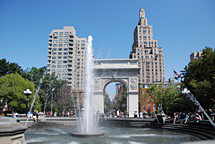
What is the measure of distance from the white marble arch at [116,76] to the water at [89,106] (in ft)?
94.9

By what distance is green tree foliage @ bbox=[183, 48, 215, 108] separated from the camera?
16.6 meters

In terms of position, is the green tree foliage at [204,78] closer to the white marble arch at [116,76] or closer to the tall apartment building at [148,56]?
the white marble arch at [116,76]

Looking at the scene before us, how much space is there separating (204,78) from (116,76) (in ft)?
102

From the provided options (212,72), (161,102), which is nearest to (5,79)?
(161,102)

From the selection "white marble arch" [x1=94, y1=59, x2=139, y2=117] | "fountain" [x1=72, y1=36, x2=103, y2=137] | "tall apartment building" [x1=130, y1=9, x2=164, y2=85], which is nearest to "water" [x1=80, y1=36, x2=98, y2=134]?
"fountain" [x1=72, y1=36, x2=103, y2=137]

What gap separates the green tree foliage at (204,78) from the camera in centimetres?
1658

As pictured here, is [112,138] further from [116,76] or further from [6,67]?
[6,67]

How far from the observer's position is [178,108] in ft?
76.7

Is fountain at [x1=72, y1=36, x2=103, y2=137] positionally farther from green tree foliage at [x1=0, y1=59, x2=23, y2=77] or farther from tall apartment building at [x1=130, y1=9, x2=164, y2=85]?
tall apartment building at [x1=130, y1=9, x2=164, y2=85]

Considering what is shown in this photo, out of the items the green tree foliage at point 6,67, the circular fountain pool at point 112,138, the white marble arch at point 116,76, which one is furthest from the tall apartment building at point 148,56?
the circular fountain pool at point 112,138

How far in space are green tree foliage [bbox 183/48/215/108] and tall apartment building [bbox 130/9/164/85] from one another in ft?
292

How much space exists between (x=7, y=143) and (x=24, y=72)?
5325 centimetres

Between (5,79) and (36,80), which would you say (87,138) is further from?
(36,80)

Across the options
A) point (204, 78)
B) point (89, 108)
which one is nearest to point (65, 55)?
point (89, 108)
